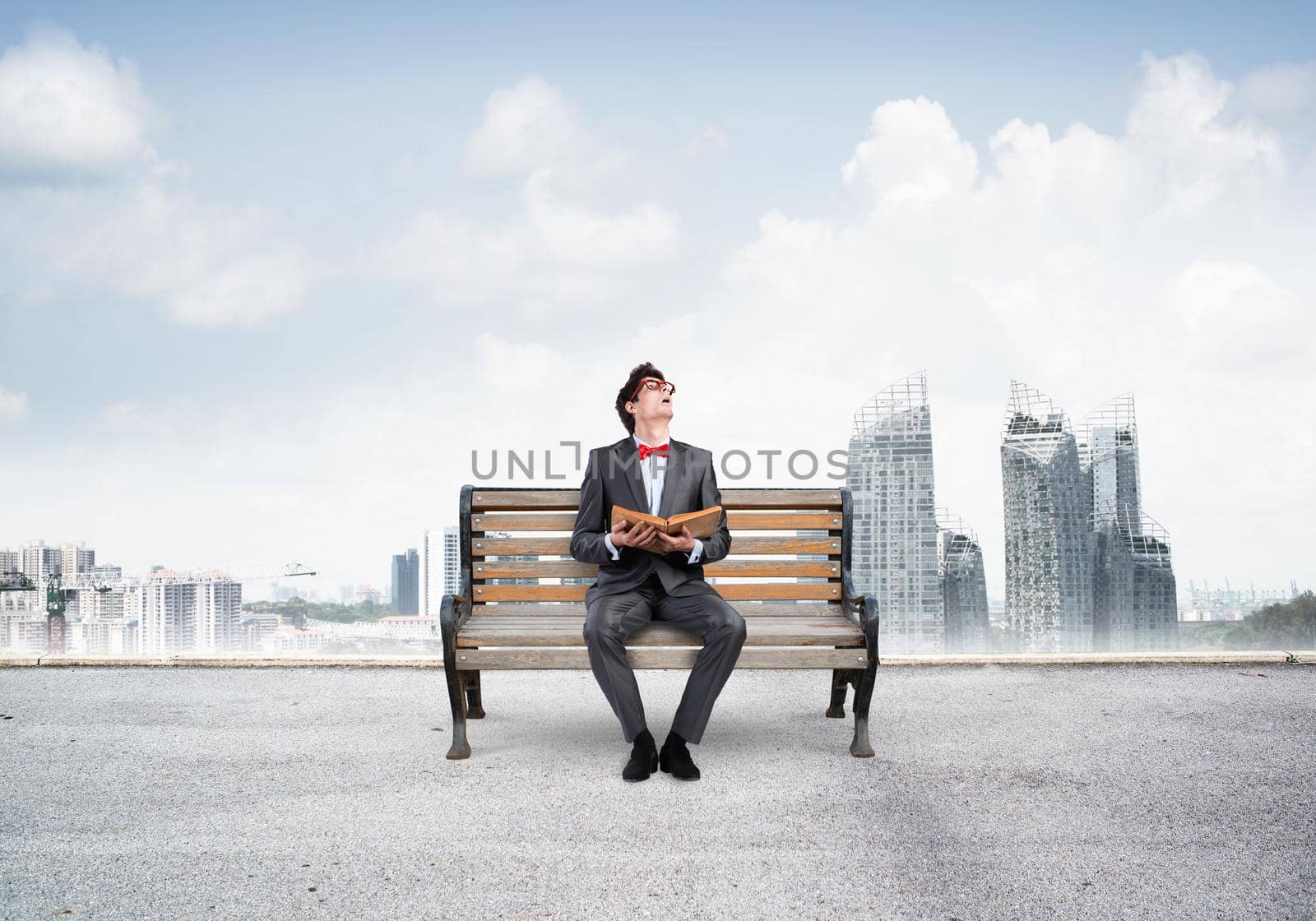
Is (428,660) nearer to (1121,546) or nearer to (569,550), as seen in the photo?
(569,550)

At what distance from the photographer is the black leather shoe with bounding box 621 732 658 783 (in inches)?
148

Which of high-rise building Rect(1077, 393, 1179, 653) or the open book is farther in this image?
high-rise building Rect(1077, 393, 1179, 653)

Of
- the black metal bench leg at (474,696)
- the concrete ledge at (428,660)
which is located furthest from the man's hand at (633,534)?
the concrete ledge at (428,660)

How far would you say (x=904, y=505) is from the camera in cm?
1303

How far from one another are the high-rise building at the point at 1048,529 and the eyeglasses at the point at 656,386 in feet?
37.9

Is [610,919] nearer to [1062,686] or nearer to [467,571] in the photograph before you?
[467,571]

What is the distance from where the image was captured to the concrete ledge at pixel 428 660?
21.3 ft

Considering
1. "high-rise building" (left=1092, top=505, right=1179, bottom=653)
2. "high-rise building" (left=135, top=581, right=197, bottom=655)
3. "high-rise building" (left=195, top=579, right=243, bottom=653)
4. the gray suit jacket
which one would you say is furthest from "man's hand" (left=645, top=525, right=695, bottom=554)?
"high-rise building" (left=1092, top=505, right=1179, bottom=653)

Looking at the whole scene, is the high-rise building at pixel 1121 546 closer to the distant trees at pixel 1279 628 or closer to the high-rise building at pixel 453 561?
the distant trees at pixel 1279 628

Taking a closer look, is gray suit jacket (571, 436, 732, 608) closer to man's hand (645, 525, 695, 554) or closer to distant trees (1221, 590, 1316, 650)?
man's hand (645, 525, 695, 554)

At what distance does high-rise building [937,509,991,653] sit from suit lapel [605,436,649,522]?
9413 mm

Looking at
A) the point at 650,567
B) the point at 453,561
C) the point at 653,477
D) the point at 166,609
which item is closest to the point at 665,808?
the point at 650,567

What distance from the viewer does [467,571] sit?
4.70 metres

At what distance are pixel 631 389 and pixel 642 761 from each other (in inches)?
67.9
